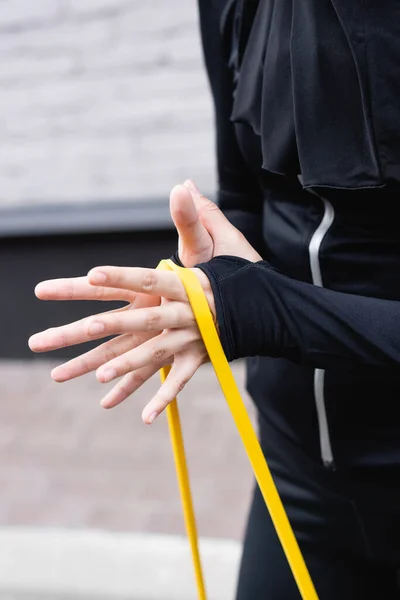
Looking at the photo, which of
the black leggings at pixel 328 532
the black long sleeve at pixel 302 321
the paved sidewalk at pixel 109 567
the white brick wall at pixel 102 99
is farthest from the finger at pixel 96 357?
the white brick wall at pixel 102 99

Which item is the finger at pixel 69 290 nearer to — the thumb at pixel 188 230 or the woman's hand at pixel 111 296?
the woman's hand at pixel 111 296

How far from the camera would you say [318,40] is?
2.68 ft

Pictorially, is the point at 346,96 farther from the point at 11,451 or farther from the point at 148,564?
the point at 11,451

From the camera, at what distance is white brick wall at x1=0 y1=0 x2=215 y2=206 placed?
2838mm

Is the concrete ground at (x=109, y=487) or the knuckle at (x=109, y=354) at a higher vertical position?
the knuckle at (x=109, y=354)

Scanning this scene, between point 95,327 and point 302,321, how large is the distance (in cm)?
23

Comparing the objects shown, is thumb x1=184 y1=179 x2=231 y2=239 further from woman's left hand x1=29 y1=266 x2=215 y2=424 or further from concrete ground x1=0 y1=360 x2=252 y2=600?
concrete ground x1=0 y1=360 x2=252 y2=600

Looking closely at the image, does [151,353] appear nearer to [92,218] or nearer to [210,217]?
[210,217]

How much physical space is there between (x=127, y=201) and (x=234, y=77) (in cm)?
199

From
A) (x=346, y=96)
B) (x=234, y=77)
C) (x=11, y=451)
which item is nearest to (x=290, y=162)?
(x=346, y=96)

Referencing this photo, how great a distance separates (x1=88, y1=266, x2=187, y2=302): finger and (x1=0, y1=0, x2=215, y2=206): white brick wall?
226 centimetres

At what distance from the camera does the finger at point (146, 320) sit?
0.69 meters

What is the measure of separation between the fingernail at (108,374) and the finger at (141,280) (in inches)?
3.1

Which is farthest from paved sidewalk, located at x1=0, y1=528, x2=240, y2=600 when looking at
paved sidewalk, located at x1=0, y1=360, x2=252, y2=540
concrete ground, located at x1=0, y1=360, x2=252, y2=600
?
paved sidewalk, located at x1=0, y1=360, x2=252, y2=540
